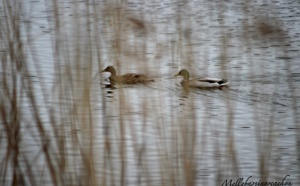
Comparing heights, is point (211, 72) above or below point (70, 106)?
below

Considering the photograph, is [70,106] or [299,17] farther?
[299,17]

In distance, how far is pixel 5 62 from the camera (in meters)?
2.33

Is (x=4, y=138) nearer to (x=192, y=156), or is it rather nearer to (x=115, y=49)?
(x=115, y=49)

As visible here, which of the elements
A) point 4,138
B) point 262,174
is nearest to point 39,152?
point 4,138

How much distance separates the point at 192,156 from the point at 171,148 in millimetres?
80

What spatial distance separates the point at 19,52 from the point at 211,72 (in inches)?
128

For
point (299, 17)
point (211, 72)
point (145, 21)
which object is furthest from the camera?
Result: point (299, 17)

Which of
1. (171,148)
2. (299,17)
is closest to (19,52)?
(171,148)

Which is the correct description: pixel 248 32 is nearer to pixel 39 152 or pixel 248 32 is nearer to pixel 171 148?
pixel 171 148

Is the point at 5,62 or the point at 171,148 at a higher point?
the point at 5,62

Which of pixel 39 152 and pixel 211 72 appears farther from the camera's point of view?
pixel 211 72

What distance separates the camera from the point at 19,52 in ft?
7.52

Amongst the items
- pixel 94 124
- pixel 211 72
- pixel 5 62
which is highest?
pixel 5 62

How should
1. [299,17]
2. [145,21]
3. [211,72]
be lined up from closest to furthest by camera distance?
[145,21]
[211,72]
[299,17]
